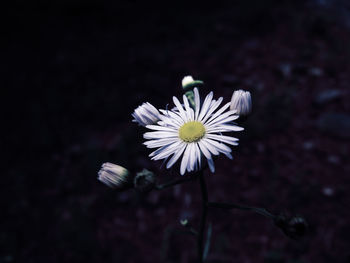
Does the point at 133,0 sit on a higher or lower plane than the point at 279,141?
higher

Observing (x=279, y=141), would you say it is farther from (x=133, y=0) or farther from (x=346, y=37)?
(x=133, y=0)

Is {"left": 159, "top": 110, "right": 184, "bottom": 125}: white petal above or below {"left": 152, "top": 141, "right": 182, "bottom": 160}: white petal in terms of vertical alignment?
above

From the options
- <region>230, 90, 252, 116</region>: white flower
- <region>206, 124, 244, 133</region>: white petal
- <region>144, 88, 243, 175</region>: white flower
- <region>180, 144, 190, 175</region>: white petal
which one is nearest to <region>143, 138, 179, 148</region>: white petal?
<region>144, 88, 243, 175</region>: white flower

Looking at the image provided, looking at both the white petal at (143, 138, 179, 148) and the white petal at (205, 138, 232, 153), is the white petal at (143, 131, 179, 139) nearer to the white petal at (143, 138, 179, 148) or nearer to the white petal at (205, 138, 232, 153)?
the white petal at (143, 138, 179, 148)

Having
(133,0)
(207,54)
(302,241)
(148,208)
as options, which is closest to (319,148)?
(302,241)

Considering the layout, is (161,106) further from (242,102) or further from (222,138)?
(222,138)
